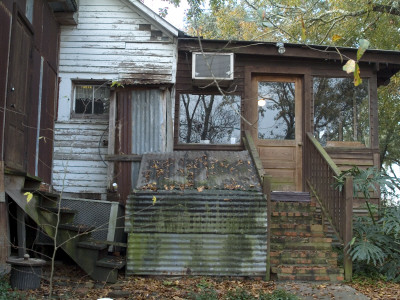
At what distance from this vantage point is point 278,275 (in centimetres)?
648

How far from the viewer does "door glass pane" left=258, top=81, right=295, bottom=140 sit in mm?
9555

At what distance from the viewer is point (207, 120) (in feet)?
31.0

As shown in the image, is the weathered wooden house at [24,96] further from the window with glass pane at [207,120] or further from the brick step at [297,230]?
the brick step at [297,230]

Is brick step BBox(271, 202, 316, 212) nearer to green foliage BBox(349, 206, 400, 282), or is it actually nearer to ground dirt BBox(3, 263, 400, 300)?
green foliage BBox(349, 206, 400, 282)

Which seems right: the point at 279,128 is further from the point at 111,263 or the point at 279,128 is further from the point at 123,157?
the point at 111,263

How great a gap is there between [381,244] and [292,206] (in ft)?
5.11

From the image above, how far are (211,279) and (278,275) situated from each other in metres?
1.02

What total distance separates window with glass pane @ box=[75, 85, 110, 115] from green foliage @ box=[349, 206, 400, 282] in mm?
5296

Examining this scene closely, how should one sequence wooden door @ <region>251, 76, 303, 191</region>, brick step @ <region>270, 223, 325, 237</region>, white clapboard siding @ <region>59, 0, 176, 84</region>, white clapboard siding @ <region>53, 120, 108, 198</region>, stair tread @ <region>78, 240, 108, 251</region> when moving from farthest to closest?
wooden door @ <region>251, 76, 303, 191</region>, white clapboard siding @ <region>59, 0, 176, 84</region>, white clapboard siding @ <region>53, 120, 108, 198</region>, brick step @ <region>270, 223, 325, 237</region>, stair tread @ <region>78, 240, 108, 251</region>

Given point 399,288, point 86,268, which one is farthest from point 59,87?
point 399,288

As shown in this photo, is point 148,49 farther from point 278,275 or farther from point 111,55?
point 278,275

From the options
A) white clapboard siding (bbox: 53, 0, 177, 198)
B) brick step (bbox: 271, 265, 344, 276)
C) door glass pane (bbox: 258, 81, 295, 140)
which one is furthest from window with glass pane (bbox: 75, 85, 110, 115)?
brick step (bbox: 271, 265, 344, 276)

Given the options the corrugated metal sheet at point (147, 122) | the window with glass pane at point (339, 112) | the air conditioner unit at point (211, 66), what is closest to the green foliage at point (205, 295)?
the corrugated metal sheet at point (147, 122)

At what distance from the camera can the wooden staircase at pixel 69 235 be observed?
19.7 ft
